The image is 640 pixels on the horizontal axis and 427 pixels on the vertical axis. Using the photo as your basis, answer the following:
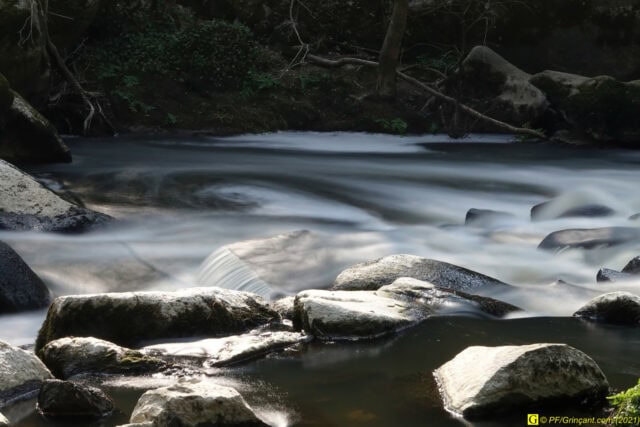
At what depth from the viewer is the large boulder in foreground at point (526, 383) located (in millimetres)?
4406

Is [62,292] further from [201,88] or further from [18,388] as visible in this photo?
[201,88]

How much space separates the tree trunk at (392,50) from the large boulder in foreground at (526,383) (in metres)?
11.4

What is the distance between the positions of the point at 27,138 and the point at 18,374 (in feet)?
24.7

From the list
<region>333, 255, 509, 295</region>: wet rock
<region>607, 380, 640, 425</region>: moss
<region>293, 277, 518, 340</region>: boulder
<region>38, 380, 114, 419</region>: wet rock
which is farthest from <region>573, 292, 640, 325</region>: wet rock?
<region>38, 380, 114, 419</region>: wet rock

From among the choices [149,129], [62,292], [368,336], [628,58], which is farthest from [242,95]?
[368,336]

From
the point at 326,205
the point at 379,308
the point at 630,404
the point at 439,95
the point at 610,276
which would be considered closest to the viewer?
the point at 630,404

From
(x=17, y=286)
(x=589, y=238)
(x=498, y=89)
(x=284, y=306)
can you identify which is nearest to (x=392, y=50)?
(x=498, y=89)

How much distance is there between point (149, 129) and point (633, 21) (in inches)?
380

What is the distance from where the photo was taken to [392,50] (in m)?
15.5

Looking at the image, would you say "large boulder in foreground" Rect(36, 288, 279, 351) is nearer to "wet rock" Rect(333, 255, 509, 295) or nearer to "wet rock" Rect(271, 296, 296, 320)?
"wet rock" Rect(271, 296, 296, 320)

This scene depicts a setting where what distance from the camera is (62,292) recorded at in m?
6.89

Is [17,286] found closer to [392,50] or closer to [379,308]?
[379,308]

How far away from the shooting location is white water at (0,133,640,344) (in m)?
7.29

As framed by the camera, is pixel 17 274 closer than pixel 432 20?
Yes
